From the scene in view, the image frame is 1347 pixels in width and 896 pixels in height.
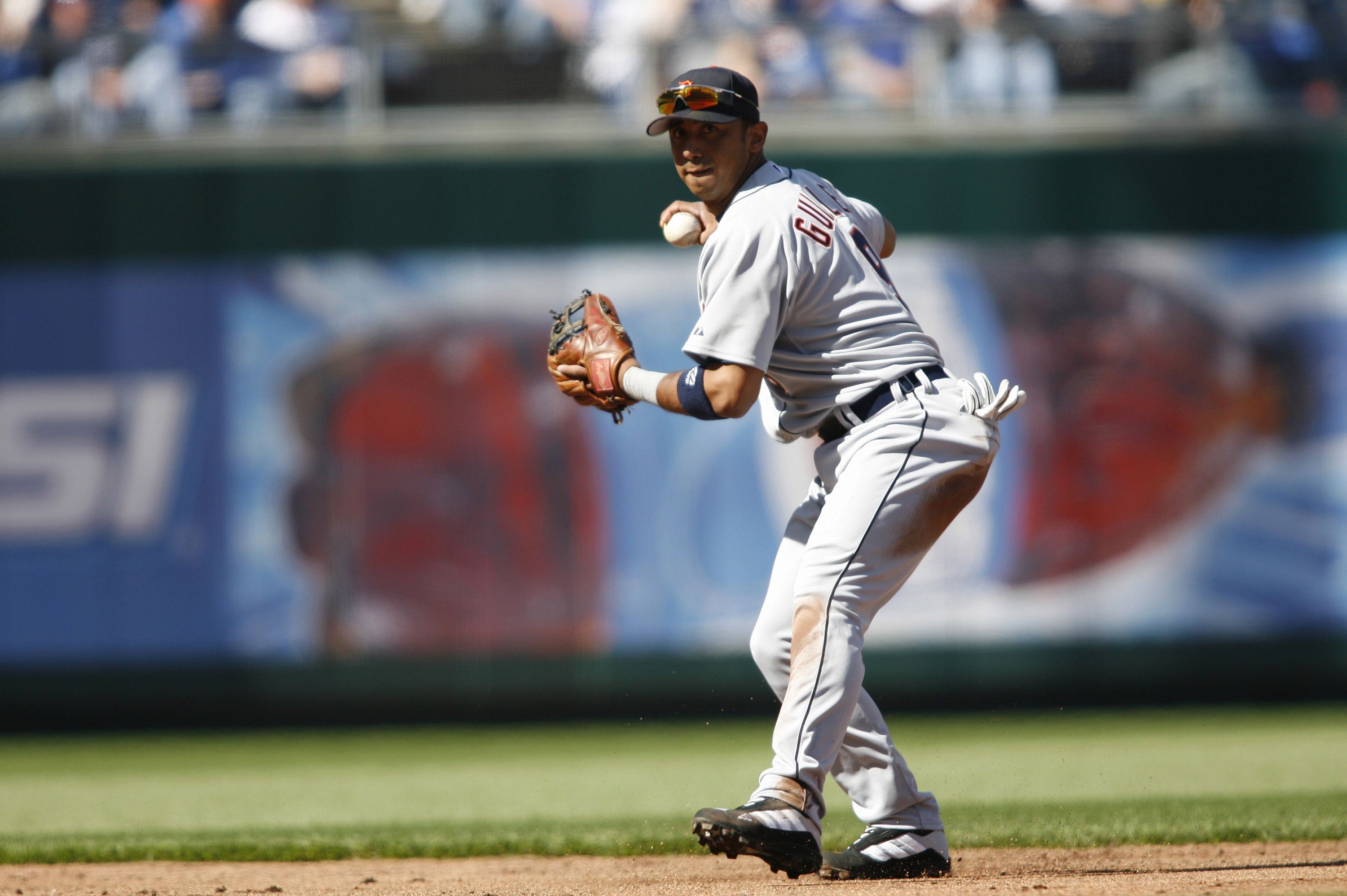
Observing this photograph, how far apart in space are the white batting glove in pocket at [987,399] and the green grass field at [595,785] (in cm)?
151

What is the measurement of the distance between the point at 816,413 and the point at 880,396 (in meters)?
0.17

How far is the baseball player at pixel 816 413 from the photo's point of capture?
11.1ft

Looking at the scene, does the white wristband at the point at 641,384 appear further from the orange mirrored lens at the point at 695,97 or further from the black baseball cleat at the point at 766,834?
the black baseball cleat at the point at 766,834

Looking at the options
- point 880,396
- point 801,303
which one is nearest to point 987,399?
point 880,396

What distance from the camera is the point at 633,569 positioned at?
29.5 feet

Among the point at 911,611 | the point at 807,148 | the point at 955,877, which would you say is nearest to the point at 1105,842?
the point at 955,877

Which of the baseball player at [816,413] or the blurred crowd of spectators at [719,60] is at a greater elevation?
the blurred crowd of spectators at [719,60]

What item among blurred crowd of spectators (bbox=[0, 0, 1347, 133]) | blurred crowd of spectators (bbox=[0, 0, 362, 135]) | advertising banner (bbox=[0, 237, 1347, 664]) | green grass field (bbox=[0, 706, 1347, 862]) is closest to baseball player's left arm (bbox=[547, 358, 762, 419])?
green grass field (bbox=[0, 706, 1347, 862])

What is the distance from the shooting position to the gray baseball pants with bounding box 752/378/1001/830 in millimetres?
3396

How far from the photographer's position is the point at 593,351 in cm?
364

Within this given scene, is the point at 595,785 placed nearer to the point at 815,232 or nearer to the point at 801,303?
the point at 801,303

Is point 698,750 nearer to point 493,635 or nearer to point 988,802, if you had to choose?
point 493,635

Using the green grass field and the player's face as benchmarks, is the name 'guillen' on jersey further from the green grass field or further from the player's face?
the green grass field

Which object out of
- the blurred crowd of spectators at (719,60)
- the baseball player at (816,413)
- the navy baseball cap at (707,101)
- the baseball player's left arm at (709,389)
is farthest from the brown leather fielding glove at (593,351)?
the blurred crowd of spectators at (719,60)
